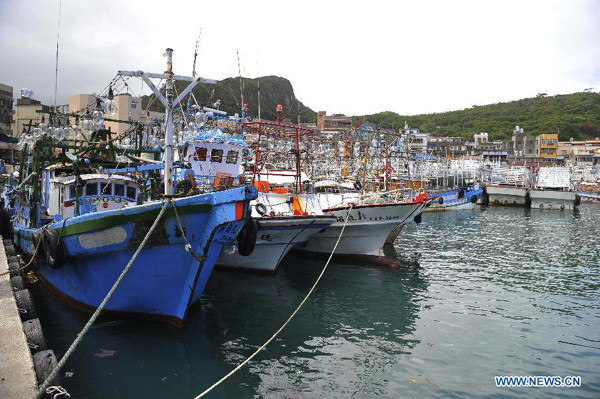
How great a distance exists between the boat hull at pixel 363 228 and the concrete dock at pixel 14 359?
13.0 m

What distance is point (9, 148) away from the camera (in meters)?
62.6

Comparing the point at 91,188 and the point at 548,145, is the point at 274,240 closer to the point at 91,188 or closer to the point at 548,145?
the point at 91,188

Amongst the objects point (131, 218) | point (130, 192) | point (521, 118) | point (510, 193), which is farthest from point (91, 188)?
point (521, 118)

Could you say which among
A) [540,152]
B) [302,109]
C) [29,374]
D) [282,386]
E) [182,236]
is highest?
[302,109]

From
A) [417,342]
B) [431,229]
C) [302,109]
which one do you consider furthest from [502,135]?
[417,342]

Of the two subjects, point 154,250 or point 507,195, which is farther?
point 507,195

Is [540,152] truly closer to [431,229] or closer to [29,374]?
[431,229]

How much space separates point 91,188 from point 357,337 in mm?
8989

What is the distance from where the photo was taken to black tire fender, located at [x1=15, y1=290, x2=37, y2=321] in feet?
31.9

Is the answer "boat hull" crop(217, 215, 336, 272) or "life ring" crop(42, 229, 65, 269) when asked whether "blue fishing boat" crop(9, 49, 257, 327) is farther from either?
"boat hull" crop(217, 215, 336, 272)

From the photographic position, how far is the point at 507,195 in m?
61.4

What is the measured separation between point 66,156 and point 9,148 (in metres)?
57.2

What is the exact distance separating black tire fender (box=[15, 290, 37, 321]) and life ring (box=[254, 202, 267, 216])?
806 cm

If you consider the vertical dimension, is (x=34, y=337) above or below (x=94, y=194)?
below
